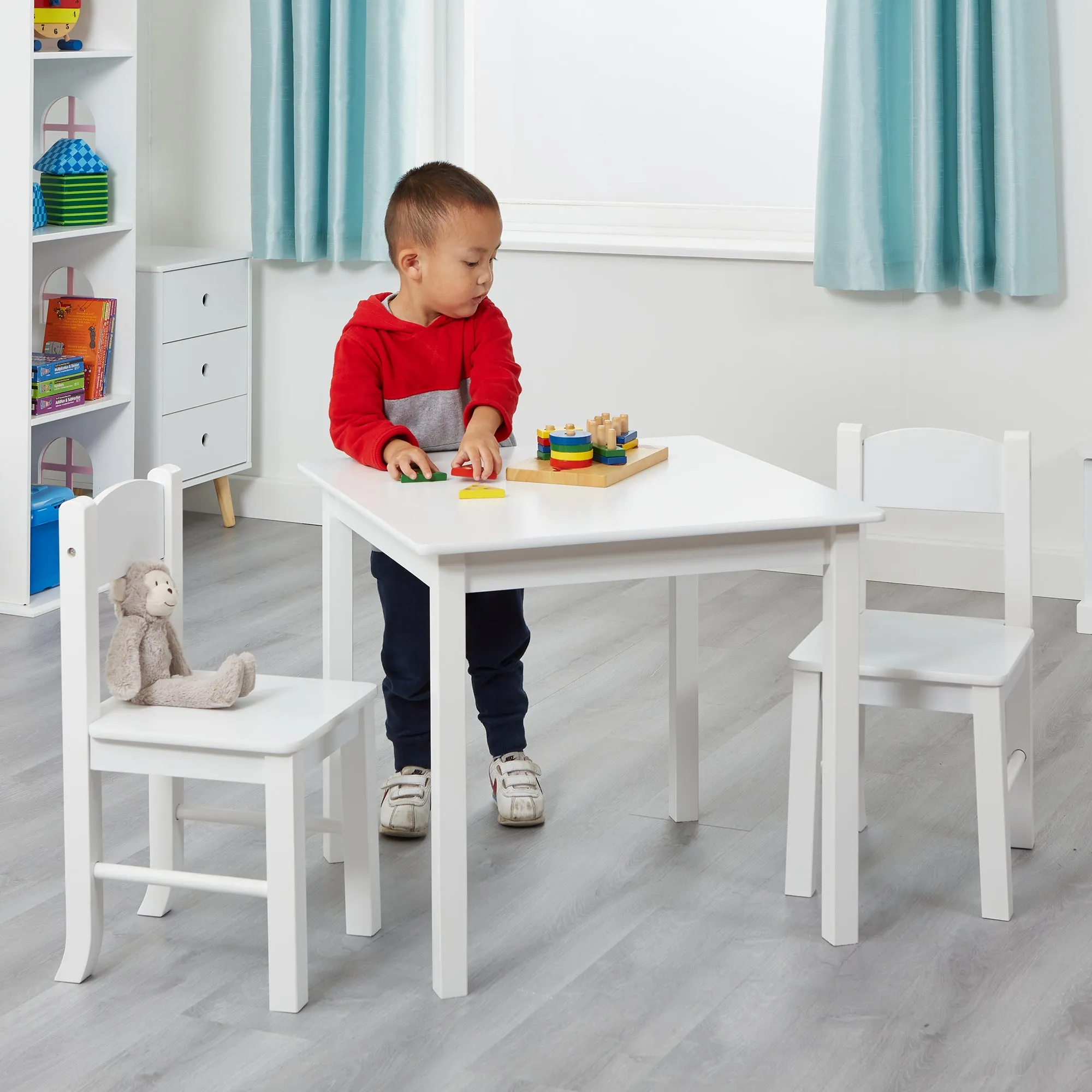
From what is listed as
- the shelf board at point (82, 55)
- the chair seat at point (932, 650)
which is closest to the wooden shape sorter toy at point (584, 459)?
the chair seat at point (932, 650)

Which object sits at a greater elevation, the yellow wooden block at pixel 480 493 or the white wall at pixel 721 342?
the white wall at pixel 721 342

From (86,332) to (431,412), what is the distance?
1687 millimetres

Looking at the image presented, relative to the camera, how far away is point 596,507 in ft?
6.15

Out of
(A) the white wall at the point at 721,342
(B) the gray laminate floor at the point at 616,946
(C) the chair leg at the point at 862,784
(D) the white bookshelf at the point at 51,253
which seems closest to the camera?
(B) the gray laminate floor at the point at 616,946

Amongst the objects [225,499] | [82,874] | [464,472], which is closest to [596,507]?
[464,472]

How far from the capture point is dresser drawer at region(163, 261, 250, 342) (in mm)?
3943

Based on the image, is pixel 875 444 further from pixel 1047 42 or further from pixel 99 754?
pixel 1047 42

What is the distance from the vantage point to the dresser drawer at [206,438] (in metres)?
4.01

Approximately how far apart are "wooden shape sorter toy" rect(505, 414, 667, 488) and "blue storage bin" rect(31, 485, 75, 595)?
1.73m

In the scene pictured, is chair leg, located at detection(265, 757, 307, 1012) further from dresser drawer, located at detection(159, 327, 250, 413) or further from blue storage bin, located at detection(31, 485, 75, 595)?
dresser drawer, located at detection(159, 327, 250, 413)

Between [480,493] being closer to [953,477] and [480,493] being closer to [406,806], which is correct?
[406,806]

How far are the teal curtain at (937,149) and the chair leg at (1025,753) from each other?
60.7 inches

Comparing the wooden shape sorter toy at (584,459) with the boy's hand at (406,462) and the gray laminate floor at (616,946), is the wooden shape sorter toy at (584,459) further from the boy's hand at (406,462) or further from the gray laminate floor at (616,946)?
the gray laminate floor at (616,946)

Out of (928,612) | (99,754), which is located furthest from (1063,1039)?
(928,612)
